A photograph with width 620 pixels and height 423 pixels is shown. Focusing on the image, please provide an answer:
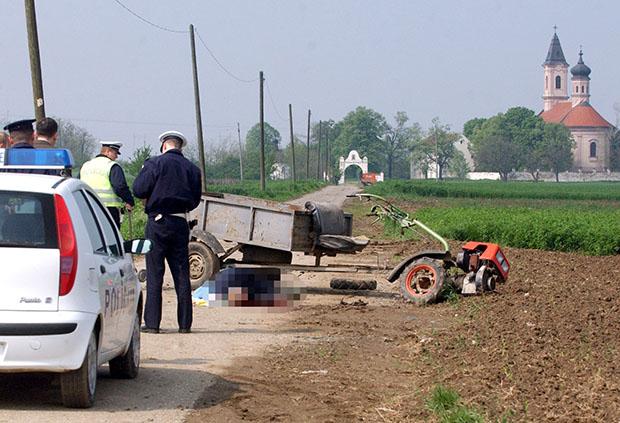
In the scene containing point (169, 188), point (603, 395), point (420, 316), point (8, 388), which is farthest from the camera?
point (420, 316)

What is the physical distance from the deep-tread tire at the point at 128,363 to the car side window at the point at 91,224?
102 centimetres

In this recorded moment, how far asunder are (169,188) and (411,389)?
390cm

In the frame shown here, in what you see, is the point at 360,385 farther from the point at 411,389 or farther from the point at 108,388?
the point at 108,388

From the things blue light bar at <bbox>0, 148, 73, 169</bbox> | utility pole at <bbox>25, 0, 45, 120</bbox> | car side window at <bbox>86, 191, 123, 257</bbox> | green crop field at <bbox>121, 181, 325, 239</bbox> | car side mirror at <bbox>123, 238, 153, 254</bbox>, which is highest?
utility pole at <bbox>25, 0, 45, 120</bbox>

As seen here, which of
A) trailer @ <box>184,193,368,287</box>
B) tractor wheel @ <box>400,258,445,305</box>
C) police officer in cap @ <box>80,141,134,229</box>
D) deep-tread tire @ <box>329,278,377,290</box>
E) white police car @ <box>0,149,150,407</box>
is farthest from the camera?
deep-tread tire @ <box>329,278,377,290</box>

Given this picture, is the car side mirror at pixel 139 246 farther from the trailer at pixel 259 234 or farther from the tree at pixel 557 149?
the tree at pixel 557 149

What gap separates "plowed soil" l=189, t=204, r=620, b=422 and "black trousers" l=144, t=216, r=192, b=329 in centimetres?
122

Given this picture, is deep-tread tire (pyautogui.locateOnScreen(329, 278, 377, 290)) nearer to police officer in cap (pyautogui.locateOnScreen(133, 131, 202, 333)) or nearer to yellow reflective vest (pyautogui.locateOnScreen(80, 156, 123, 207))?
yellow reflective vest (pyautogui.locateOnScreen(80, 156, 123, 207))

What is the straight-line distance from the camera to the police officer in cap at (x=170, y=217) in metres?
12.4

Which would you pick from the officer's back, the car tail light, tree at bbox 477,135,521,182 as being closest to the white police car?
the car tail light

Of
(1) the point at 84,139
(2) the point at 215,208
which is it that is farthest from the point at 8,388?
(1) the point at 84,139

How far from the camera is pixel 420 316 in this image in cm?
1549

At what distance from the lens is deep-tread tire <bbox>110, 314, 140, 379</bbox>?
372 inches

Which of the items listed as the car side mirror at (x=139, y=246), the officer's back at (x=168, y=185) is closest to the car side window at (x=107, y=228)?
the car side mirror at (x=139, y=246)
